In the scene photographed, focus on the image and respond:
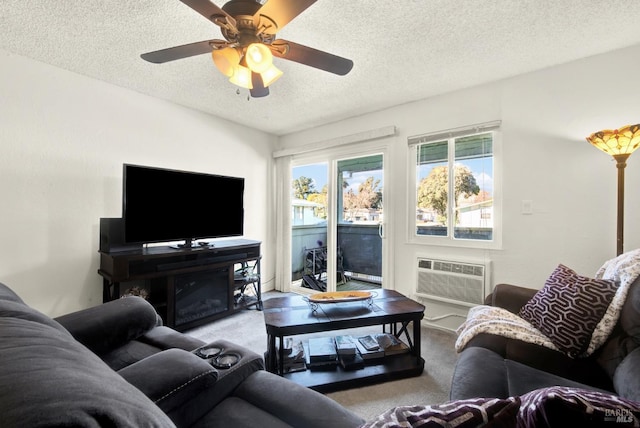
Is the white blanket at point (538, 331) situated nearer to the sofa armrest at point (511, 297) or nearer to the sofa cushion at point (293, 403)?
the sofa armrest at point (511, 297)

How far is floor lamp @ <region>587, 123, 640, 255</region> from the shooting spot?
5.47ft

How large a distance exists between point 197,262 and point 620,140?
11.1ft

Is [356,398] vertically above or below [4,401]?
below

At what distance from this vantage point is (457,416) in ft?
1.72

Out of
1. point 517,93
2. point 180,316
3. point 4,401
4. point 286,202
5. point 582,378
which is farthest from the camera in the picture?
point 286,202

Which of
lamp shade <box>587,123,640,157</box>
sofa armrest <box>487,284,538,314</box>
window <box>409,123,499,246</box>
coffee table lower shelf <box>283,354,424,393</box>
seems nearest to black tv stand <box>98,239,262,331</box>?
coffee table lower shelf <box>283,354,424,393</box>

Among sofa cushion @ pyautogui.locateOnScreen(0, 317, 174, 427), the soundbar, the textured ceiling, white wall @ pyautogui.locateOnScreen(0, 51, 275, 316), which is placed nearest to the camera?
sofa cushion @ pyautogui.locateOnScreen(0, 317, 174, 427)

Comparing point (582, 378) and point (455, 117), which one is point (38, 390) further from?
point (455, 117)

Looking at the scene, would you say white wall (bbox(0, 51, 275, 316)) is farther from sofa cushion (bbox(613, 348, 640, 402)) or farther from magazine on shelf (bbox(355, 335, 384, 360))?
sofa cushion (bbox(613, 348, 640, 402))

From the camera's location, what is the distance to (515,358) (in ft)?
4.13

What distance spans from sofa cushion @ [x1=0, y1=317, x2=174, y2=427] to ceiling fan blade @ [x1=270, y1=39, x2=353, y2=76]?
4.89 ft

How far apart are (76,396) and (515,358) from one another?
160 centimetres

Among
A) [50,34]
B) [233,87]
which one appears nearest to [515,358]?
[233,87]

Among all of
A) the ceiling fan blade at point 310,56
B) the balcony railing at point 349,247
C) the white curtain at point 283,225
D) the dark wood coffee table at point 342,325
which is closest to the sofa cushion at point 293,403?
the dark wood coffee table at point 342,325
